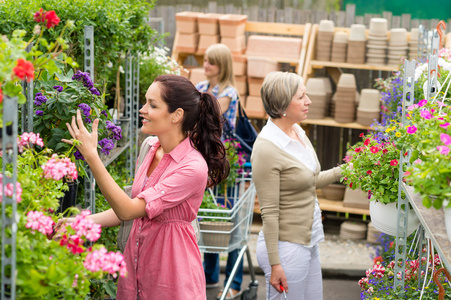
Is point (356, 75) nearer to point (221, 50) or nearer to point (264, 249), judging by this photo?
point (221, 50)

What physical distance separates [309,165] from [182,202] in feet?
3.18

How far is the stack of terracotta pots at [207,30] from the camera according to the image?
6160 millimetres

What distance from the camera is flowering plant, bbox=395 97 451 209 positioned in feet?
5.24

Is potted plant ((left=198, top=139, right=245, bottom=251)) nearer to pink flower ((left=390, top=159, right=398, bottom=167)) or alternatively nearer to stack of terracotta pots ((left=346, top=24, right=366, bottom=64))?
pink flower ((left=390, top=159, right=398, bottom=167))

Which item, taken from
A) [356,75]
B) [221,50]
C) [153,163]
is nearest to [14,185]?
[153,163]

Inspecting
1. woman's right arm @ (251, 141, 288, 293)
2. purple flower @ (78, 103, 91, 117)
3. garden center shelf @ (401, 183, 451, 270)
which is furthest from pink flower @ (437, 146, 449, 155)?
woman's right arm @ (251, 141, 288, 293)

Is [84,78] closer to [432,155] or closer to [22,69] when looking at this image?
[22,69]

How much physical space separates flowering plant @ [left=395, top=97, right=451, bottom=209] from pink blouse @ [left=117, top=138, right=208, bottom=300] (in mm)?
764

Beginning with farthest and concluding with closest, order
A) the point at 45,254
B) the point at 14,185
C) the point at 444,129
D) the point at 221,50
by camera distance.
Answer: the point at 221,50, the point at 444,129, the point at 45,254, the point at 14,185

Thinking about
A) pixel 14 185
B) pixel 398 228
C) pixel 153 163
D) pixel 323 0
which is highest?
pixel 323 0

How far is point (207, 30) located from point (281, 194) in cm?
340

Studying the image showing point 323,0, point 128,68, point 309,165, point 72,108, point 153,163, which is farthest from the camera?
point 323,0

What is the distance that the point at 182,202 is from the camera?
7.63 feet

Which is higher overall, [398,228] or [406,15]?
[406,15]
